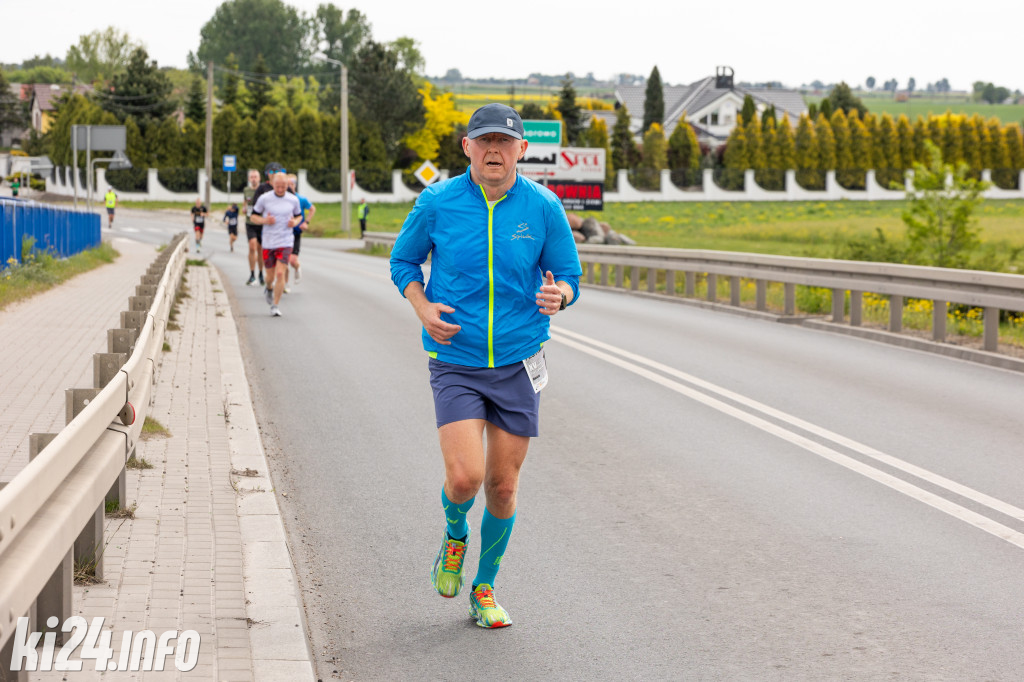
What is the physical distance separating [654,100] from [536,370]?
A: 128 m

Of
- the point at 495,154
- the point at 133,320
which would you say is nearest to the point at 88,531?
the point at 495,154

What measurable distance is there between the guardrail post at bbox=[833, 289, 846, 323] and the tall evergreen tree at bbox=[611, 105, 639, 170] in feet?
268

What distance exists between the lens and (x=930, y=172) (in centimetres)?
2041

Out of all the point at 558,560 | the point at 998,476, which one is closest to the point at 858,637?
the point at 558,560

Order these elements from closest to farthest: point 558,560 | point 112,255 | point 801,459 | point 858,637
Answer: point 858,637
point 558,560
point 801,459
point 112,255

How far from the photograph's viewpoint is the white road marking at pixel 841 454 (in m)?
6.68

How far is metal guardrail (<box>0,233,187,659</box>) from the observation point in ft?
11.0

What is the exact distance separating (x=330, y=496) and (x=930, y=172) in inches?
611

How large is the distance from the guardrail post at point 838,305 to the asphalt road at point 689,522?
12.0 feet

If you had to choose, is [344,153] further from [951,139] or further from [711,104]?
[711,104]

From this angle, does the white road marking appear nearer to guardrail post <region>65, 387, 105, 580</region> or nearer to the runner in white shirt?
guardrail post <region>65, 387, 105, 580</region>

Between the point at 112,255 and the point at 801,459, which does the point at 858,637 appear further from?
the point at 112,255

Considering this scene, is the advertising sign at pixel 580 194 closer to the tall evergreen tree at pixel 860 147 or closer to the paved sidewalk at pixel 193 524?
the paved sidewalk at pixel 193 524

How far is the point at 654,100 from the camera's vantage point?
130 m
